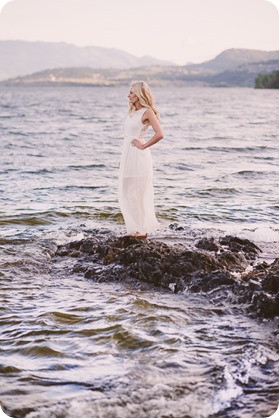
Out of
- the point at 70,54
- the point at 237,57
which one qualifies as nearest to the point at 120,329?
the point at 70,54

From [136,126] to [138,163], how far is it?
0.52 m

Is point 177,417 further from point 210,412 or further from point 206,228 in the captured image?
point 206,228

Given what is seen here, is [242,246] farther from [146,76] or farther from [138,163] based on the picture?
[146,76]

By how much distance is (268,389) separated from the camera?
4.73m

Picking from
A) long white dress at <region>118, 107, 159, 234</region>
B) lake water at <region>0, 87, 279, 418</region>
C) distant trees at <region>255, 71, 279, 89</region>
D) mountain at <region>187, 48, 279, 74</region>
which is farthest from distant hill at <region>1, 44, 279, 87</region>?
long white dress at <region>118, 107, 159, 234</region>

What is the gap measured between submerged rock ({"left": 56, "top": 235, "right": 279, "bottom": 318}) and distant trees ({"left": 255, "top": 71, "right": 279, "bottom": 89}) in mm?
77353

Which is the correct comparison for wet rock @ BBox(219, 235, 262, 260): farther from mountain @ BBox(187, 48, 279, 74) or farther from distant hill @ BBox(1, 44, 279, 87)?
distant hill @ BBox(1, 44, 279, 87)

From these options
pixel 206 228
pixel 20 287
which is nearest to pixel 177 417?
pixel 20 287

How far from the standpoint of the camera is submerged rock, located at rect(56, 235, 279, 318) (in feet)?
21.8

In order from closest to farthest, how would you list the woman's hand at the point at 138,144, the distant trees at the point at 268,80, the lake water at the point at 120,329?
the lake water at the point at 120,329 → the woman's hand at the point at 138,144 → the distant trees at the point at 268,80

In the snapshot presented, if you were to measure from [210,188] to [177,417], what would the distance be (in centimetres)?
1167

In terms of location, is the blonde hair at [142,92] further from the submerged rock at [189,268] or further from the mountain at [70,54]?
the mountain at [70,54]

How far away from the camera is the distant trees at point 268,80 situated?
8381 centimetres

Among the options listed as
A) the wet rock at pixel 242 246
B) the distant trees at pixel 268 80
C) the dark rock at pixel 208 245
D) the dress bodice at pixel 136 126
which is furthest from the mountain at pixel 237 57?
the distant trees at pixel 268 80
